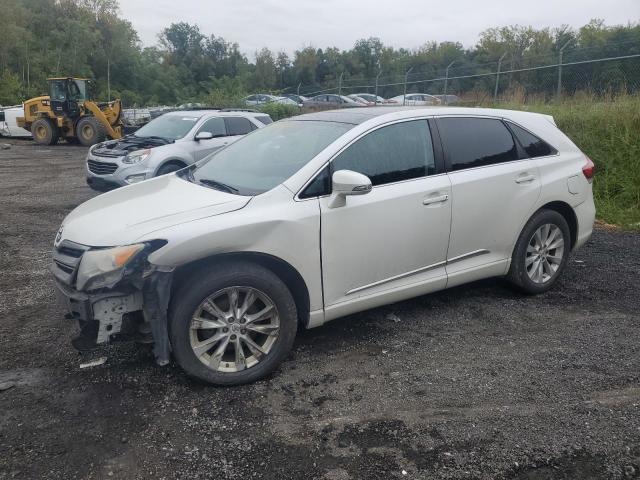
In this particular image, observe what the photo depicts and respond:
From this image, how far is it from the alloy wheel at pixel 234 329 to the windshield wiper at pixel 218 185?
0.77 m

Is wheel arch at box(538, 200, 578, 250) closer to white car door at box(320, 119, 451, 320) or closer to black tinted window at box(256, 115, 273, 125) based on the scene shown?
white car door at box(320, 119, 451, 320)

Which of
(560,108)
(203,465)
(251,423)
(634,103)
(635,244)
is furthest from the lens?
(560,108)

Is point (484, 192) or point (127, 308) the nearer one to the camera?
point (127, 308)

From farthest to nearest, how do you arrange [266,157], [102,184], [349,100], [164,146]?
1. [349,100]
2. [164,146]
3. [102,184]
4. [266,157]

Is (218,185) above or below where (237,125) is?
below

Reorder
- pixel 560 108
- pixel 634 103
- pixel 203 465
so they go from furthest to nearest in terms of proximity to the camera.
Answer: pixel 560 108
pixel 634 103
pixel 203 465

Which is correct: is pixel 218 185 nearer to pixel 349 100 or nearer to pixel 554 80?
pixel 554 80

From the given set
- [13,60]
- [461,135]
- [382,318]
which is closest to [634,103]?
[461,135]

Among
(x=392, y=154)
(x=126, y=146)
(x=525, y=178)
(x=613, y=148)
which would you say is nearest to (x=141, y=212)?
(x=392, y=154)

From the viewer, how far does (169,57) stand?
71250 millimetres

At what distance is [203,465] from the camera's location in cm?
269

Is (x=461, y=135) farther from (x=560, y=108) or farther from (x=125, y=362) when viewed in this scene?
(x=560, y=108)

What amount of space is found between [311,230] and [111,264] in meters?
1.21

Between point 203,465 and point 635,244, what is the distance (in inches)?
246
